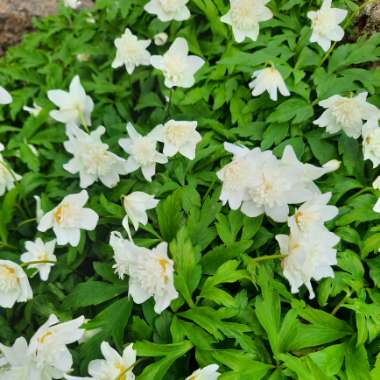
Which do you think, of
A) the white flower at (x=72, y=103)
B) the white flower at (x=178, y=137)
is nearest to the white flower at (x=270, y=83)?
the white flower at (x=178, y=137)

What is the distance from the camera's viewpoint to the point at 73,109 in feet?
7.88

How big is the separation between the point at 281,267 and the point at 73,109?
47.6 inches

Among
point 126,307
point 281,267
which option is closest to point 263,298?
point 281,267

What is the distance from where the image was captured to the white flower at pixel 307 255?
5.51 feet

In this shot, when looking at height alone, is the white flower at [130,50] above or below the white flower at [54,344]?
above

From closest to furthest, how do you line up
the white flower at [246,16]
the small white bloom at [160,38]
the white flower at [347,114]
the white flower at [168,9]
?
the white flower at [347,114], the white flower at [246,16], the white flower at [168,9], the small white bloom at [160,38]

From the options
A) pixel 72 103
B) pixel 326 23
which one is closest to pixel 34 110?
pixel 72 103

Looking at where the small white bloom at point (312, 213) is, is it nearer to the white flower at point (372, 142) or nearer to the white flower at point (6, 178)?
the white flower at point (372, 142)

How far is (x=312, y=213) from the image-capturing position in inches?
69.4

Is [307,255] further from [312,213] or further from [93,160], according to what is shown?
[93,160]

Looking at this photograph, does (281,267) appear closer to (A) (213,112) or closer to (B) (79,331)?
Answer: (B) (79,331)

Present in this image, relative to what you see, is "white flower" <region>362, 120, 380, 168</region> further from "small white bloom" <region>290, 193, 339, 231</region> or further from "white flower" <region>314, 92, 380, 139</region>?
"small white bloom" <region>290, 193, 339, 231</region>

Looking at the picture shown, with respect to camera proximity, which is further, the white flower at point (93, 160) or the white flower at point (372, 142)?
the white flower at point (93, 160)

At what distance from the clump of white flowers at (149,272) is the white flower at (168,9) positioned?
3.85 ft
